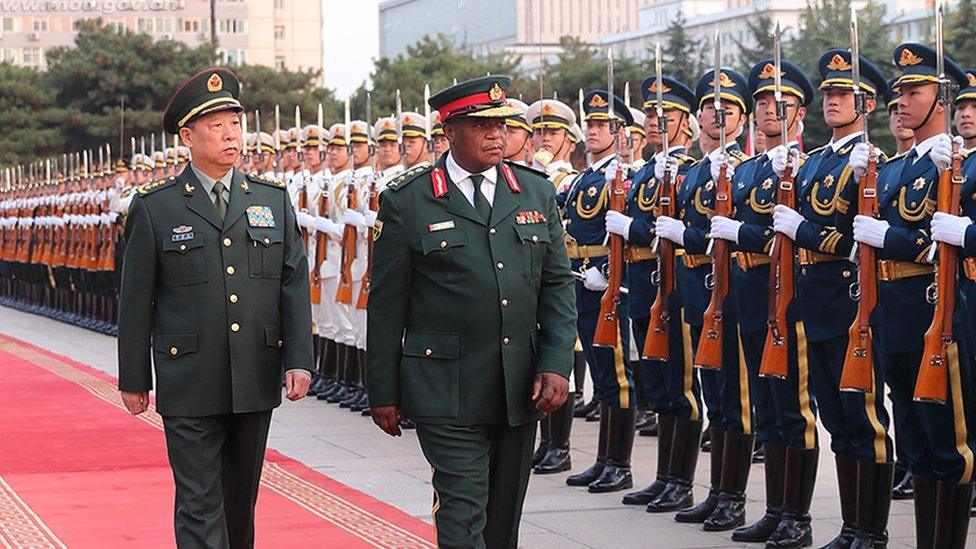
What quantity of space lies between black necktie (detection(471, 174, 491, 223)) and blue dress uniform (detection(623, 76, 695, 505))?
9.85 feet

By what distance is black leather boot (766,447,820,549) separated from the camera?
7.18m

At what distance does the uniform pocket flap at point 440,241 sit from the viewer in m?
5.43

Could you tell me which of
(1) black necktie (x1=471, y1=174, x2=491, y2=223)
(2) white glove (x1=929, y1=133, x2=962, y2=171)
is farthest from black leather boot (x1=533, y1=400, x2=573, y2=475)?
(1) black necktie (x1=471, y1=174, x2=491, y2=223)

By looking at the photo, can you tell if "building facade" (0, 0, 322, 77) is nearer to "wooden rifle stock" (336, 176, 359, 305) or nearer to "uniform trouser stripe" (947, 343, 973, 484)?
"wooden rifle stock" (336, 176, 359, 305)

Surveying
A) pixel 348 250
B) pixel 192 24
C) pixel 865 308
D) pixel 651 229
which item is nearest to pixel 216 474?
pixel 865 308

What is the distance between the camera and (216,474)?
5.82 metres

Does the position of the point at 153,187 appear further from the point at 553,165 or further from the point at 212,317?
the point at 553,165

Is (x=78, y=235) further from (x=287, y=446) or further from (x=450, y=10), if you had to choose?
(x=450, y=10)

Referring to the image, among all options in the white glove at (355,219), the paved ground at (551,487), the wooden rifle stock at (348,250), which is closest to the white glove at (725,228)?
the paved ground at (551,487)

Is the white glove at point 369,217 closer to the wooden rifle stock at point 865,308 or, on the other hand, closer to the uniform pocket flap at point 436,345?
the wooden rifle stock at point 865,308

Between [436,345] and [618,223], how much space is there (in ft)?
10.6

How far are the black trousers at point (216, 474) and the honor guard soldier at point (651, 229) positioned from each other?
2763 mm

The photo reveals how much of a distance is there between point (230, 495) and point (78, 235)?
16.7m

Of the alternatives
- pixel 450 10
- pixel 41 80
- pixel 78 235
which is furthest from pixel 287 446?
pixel 450 10
